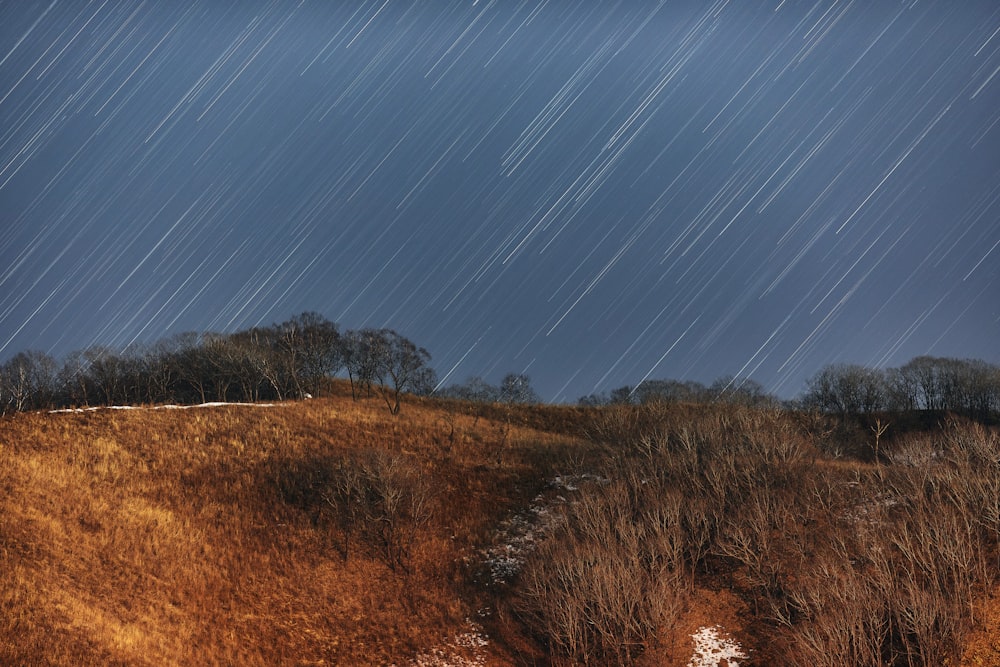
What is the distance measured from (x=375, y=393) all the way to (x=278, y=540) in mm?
46572

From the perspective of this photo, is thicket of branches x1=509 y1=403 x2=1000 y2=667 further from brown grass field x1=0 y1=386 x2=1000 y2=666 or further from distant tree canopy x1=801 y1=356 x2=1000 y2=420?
distant tree canopy x1=801 y1=356 x2=1000 y2=420

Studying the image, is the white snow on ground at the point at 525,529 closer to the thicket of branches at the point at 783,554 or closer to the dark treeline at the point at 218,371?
the thicket of branches at the point at 783,554

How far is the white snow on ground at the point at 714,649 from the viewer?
28.1m

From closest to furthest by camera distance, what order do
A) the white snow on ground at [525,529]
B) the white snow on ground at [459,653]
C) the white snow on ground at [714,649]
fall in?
the white snow on ground at [714,649] → the white snow on ground at [459,653] → the white snow on ground at [525,529]

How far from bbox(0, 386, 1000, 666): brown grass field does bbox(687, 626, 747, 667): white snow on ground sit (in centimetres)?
47

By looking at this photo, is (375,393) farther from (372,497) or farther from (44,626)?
(44,626)

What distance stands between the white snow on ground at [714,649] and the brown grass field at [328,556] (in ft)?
1.54

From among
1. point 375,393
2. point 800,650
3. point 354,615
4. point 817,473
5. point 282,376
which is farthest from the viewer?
point 375,393

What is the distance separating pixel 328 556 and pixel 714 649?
1883 cm

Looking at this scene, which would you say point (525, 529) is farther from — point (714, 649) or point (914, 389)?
point (914, 389)

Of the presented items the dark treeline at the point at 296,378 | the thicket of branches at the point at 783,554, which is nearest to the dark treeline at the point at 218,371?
the dark treeline at the point at 296,378

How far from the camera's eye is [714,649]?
2880 cm

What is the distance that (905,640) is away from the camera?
79.2 feet

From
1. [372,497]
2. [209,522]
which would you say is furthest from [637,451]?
[209,522]
